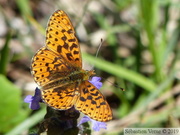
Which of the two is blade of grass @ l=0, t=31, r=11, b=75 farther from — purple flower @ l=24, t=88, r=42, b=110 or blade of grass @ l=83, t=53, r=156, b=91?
purple flower @ l=24, t=88, r=42, b=110

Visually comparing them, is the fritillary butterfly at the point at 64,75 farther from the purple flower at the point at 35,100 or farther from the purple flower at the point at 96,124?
the purple flower at the point at 96,124

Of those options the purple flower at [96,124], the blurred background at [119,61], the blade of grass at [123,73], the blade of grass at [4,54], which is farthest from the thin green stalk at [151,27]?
the purple flower at [96,124]

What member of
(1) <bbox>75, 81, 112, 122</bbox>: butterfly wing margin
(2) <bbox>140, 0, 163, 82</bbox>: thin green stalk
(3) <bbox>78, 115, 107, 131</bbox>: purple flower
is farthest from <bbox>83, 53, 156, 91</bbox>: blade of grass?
(1) <bbox>75, 81, 112, 122</bbox>: butterfly wing margin

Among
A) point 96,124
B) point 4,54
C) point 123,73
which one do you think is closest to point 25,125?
point 4,54

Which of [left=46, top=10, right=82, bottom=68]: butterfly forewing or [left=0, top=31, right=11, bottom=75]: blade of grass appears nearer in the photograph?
[left=46, top=10, right=82, bottom=68]: butterfly forewing

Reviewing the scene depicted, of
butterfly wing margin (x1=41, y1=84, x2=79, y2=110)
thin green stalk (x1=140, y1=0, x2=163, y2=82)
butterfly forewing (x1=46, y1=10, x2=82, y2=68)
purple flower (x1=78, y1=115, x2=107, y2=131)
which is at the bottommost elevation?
purple flower (x1=78, y1=115, x2=107, y2=131)

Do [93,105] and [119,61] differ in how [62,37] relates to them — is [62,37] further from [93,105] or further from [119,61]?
[119,61]

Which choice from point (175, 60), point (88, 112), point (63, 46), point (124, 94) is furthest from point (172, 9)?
point (88, 112)
